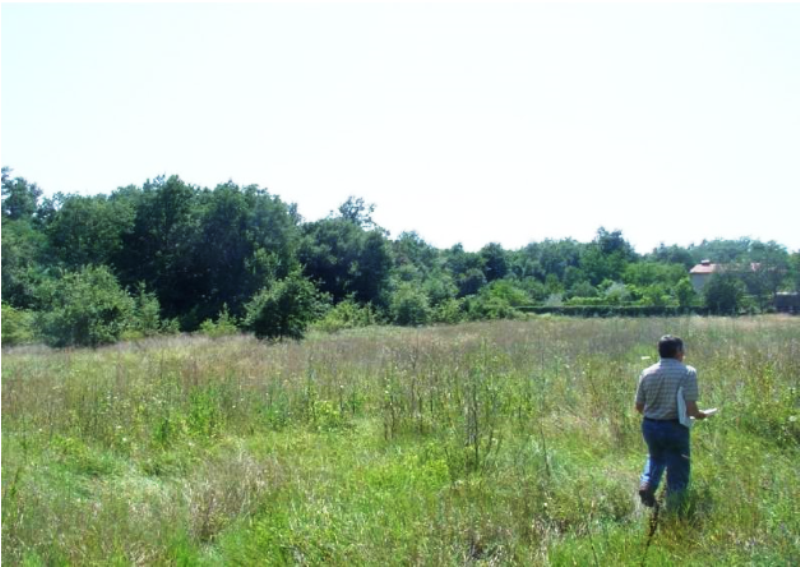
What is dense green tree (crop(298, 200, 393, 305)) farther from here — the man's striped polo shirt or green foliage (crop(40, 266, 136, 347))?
the man's striped polo shirt

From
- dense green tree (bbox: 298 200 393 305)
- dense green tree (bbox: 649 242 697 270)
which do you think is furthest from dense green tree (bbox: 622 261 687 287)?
dense green tree (bbox: 298 200 393 305)

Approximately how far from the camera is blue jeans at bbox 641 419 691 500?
5.58 meters

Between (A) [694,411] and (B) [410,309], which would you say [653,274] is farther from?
(A) [694,411]

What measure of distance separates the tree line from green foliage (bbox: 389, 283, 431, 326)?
7 cm

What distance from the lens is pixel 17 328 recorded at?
33.2m

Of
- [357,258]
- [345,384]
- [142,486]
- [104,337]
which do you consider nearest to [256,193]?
[357,258]

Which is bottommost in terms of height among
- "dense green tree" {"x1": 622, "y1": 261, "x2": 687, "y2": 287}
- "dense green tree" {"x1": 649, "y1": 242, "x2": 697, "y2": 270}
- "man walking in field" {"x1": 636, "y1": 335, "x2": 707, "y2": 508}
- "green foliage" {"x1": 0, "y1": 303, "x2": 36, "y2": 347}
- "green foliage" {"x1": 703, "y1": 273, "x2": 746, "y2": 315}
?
"green foliage" {"x1": 0, "y1": 303, "x2": 36, "y2": 347}

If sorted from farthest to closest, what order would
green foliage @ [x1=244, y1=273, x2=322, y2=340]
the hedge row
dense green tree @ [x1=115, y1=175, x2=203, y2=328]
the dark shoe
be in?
1. dense green tree @ [x1=115, y1=175, x2=203, y2=328]
2. the hedge row
3. green foliage @ [x1=244, y1=273, x2=322, y2=340]
4. the dark shoe

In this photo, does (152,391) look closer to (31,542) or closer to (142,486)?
(142,486)

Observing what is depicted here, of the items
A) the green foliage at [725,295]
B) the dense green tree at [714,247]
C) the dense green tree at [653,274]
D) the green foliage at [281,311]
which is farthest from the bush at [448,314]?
the dense green tree at [714,247]

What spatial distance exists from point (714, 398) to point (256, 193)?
49.5 metres

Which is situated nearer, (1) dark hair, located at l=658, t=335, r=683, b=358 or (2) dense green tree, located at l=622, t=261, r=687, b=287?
(1) dark hair, located at l=658, t=335, r=683, b=358

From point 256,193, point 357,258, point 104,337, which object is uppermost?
point 256,193

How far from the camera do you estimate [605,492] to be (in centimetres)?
565
